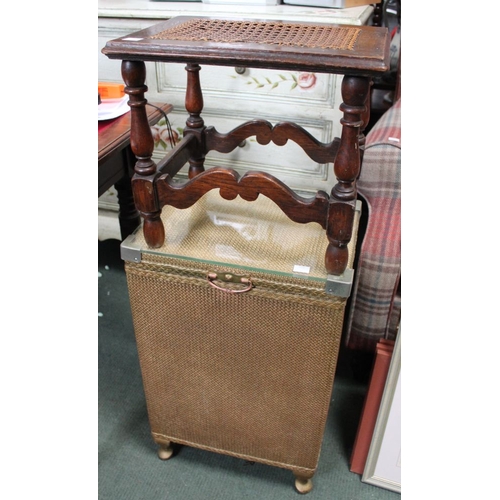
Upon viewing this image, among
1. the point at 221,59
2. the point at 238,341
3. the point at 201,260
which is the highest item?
the point at 221,59

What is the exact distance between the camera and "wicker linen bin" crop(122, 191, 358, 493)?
0.85m

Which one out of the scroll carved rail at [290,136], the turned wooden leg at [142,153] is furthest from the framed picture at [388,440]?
the turned wooden leg at [142,153]

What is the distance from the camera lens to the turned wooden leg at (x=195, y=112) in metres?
1.02

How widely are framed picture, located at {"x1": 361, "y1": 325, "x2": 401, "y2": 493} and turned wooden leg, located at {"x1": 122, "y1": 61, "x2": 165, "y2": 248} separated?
52cm

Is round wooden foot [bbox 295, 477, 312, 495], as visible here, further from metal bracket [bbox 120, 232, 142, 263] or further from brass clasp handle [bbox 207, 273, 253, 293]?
metal bracket [bbox 120, 232, 142, 263]

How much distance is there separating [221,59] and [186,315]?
47 cm

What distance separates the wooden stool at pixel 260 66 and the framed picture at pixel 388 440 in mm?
296

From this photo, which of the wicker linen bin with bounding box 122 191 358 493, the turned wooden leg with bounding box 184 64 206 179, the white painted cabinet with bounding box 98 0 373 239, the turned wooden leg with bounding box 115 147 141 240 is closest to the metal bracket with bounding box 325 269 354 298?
the wicker linen bin with bounding box 122 191 358 493

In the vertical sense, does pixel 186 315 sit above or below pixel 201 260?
below

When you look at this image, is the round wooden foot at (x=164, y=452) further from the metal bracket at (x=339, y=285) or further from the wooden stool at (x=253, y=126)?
the metal bracket at (x=339, y=285)

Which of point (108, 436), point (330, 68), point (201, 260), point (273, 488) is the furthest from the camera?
point (108, 436)

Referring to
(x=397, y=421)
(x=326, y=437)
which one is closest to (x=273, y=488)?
(x=326, y=437)

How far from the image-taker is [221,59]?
706mm

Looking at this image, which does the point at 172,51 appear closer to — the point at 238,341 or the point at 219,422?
the point at 238,341
